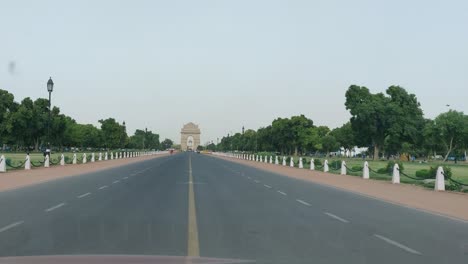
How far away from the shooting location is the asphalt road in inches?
358

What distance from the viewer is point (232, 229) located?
11.8 m

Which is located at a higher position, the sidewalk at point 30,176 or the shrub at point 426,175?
the shrub at point 426,175

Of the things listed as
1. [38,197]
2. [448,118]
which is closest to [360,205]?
[38,197]

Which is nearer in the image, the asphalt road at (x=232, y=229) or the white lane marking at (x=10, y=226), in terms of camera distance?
the asphalt road at (x=232, y=229)

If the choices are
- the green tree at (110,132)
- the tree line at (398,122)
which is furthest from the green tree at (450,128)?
the green tree at (110,132)

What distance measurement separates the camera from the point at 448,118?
82.6m

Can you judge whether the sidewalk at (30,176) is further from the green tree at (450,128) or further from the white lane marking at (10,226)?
the green tree at (450,128)

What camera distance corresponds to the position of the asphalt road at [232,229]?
29.8 ft

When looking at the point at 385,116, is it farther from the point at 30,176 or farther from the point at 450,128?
the point at 30,176

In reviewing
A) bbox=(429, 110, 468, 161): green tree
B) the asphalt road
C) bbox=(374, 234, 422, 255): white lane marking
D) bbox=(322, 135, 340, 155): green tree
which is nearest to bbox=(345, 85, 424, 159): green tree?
bbox=(429, 110, 468, 161): green tree

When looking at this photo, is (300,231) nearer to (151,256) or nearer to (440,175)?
(151,256)

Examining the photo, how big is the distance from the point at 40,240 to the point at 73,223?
2513 millimetres

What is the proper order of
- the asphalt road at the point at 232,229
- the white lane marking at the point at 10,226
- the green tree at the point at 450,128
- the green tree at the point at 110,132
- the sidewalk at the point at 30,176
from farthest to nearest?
the green tree at the point at 110,132 → the green tree at the point at 450,128 → the sidewalk at the point at 30,176 → the white lane marking at the point at 10,226 → the asphalt road at the point at 232,229

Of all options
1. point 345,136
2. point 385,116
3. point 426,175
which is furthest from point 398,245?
point 345,136
